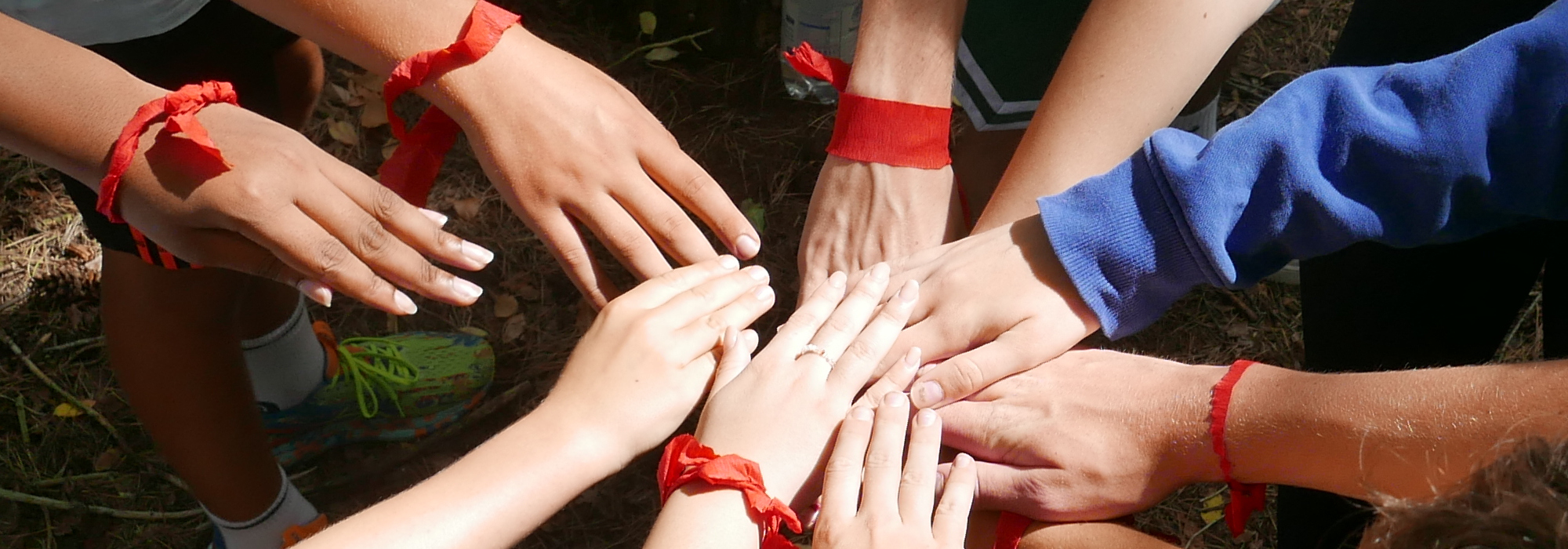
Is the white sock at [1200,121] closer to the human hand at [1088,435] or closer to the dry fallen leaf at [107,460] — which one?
the human hand at [1088,435]

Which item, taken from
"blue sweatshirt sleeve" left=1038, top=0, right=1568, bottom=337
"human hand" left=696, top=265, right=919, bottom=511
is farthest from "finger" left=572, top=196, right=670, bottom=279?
"blue sweatshirt sleeve" left=1038, top=0, right=1568, bottom=337

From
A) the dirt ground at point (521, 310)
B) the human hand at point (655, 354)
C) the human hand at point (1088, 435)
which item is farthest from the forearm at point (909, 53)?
the dirt ground at point (521, 310)

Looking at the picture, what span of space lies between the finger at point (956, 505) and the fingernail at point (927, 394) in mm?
102

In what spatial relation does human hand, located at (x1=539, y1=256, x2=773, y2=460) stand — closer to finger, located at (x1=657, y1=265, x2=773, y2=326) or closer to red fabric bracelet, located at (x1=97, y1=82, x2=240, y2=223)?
finger, located at (x1=657, y1=265, x2=773, y2=326)

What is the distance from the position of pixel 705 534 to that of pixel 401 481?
5.02 ft

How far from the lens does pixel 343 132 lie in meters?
3.16

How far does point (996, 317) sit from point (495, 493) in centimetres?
87

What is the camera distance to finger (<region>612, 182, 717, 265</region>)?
1700 mm

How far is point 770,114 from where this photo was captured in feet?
10.2

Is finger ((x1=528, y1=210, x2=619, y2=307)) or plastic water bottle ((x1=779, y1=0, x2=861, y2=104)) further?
plastic water bottle ((x1=779, y1=0, x2=861, y2=104))

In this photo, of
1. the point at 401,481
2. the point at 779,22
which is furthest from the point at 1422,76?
the point at 401,481

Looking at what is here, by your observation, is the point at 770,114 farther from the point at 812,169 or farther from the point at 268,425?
the point at 268,425

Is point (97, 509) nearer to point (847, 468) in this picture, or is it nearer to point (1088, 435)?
point (847, 468)

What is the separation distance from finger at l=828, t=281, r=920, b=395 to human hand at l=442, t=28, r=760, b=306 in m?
0.25
